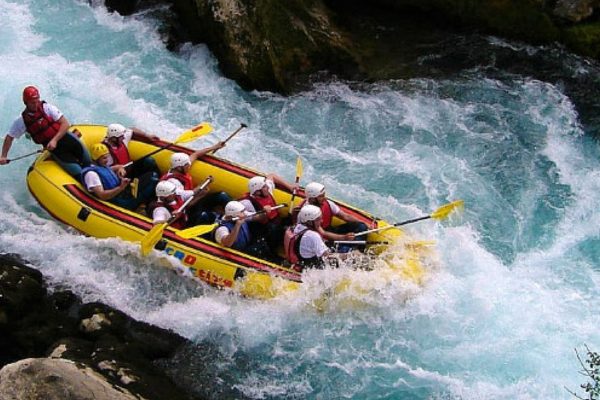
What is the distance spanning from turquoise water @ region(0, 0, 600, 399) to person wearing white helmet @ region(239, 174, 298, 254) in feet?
2.61

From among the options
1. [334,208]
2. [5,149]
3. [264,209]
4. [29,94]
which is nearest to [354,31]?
[334,208]

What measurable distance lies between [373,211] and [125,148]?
10.2 feet

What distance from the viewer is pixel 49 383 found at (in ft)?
18.7

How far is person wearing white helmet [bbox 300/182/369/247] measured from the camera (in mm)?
8102

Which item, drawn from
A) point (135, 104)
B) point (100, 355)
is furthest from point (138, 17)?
point (100, 355)

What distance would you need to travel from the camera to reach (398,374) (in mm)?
7562

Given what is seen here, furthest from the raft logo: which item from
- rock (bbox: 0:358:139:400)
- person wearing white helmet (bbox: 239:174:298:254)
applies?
rock (bbox: 0:358:139:400)

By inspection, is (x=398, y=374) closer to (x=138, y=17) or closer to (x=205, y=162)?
(x=205, y=162)

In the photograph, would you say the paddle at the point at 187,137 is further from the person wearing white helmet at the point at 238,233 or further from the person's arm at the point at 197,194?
the person wearing white helmet at the point at 238,233

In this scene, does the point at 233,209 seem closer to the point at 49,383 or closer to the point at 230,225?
the point at 230,225

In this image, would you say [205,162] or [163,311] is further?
[205,162]

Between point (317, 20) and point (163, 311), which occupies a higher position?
point (317, 20)

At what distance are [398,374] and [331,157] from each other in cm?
378

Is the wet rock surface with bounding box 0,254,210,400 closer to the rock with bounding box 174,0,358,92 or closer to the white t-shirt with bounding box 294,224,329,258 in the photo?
the white t-shirt with bounding box 294,224,329,258
